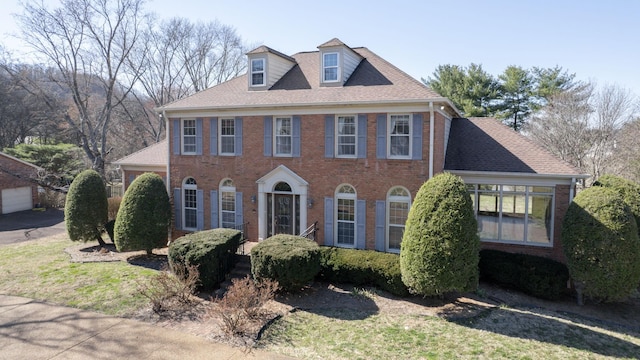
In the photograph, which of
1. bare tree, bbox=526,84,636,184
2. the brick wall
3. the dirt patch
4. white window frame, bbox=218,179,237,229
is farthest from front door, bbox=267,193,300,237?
bare tree, bbox=526,84,636,184

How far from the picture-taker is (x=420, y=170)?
543 inches

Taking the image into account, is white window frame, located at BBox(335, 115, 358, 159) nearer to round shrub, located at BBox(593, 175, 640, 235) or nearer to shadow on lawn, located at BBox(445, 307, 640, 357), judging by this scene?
shadow on lawn, located at BBox(445, 307, 640, 357)

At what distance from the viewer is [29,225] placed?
24219 millimetres

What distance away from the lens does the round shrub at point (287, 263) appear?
37.2ft

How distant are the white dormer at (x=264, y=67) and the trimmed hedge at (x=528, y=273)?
11.2 meters

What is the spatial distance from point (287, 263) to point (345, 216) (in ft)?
14.4

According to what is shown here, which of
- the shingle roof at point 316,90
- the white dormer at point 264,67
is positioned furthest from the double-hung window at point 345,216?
the white dormer at point 264,67

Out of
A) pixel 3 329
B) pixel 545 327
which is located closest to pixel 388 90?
pixel 545 327

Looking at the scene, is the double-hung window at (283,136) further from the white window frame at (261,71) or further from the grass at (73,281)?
the grass at (73,281)

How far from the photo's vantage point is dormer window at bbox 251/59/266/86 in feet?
55.5

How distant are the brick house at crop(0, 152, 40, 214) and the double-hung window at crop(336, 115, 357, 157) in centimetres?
2587

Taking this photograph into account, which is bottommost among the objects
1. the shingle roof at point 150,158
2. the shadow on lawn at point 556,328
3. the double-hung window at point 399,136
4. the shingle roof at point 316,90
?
the shadow on lawn at point 556,328

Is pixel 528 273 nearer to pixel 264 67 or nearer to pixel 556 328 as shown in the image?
pixel 556 328

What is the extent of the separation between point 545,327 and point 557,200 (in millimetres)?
5064
